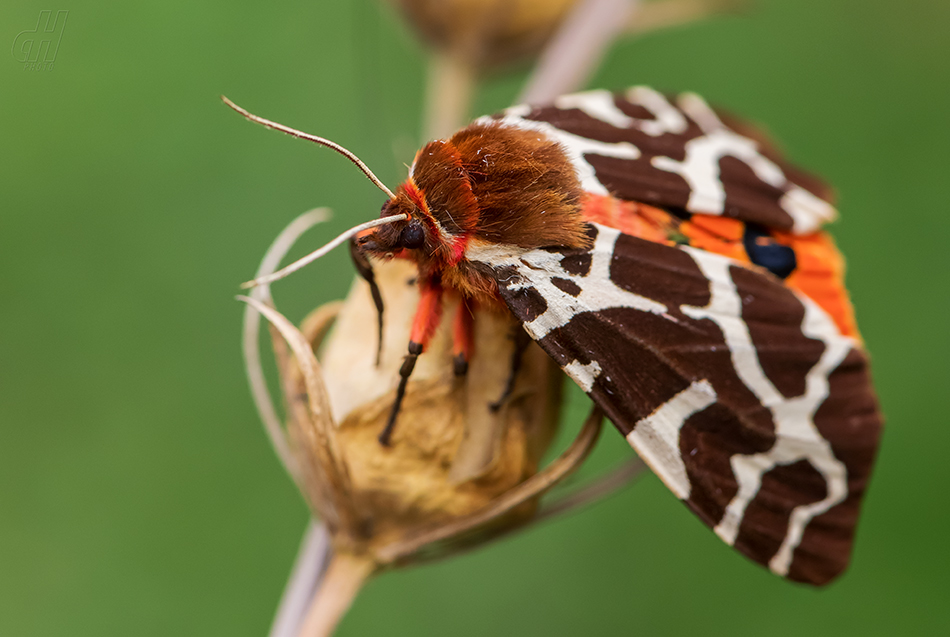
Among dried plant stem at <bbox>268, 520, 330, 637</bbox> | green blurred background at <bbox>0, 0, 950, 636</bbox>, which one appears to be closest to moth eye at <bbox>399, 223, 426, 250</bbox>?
dried plant stem at <bbox>268, 520, 330, 637</bbox>

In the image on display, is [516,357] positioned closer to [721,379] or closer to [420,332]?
[420,332]

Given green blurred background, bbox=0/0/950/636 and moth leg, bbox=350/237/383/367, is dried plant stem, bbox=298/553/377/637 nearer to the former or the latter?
moth leg, bbox=350/237/383/367

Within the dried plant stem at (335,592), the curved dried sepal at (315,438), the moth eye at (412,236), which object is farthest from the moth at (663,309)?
the dried plant stem at (335,592)

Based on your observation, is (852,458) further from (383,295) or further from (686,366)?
(383,295)

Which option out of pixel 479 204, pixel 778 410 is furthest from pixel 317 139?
pixel 778 410

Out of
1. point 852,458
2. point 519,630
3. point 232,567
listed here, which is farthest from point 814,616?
point 232,567

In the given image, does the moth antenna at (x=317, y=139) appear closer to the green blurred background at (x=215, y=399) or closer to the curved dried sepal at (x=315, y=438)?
the curved dried sepal at (x=315, y=438)
